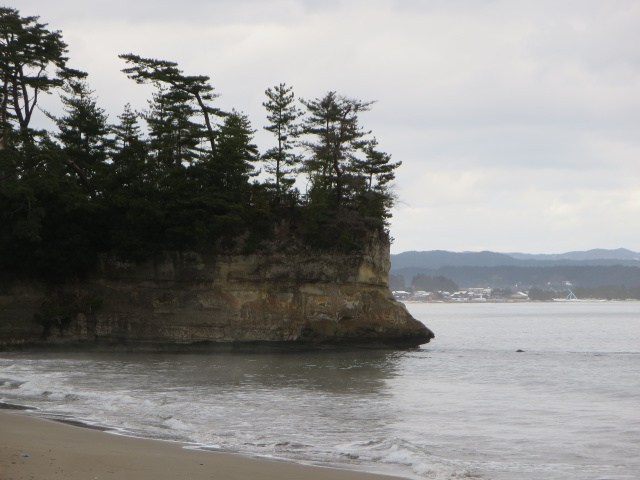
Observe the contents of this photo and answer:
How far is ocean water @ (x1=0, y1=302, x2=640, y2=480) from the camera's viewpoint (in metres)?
13.6

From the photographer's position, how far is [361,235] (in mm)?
40812

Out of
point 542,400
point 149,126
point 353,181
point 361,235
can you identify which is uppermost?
point 149,126

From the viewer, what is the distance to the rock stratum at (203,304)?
36.8 m

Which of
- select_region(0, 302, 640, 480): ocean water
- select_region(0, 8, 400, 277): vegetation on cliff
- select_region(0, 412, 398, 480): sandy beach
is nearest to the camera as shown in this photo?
select_region(0, 412, 398, 480): sandy beach

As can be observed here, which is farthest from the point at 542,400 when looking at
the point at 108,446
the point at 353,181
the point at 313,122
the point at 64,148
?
the point at 64,148

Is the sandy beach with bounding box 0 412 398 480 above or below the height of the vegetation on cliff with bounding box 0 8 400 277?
below

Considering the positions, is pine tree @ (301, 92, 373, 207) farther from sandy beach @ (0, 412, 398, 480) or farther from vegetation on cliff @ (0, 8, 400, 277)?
sandy beach @ (0, 412, 398, 480)

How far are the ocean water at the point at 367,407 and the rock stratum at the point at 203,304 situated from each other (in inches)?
83.9

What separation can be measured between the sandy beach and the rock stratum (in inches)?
921

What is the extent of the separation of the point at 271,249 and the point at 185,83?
36.1 feet

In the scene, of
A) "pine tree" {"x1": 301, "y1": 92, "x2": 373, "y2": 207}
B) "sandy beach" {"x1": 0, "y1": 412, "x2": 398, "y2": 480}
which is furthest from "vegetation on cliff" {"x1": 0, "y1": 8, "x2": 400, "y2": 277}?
"sandy beach" {"x1": 0, "y1": 412, "x2": 398, "y2": 480}

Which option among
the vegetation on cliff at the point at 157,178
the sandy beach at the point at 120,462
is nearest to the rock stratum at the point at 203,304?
the vegetation on cliff at the point at 157,178

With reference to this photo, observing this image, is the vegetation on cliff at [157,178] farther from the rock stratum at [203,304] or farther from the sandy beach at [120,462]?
the sandy beach at [120,462]

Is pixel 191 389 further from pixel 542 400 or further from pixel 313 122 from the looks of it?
pixel 313 122
